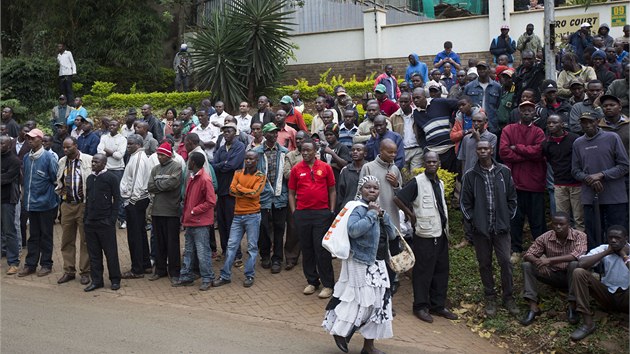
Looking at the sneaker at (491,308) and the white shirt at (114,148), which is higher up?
the white shirt at (114,148)

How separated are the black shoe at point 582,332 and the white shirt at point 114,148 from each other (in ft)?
27.2

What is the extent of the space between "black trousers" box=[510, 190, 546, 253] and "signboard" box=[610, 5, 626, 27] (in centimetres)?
1010

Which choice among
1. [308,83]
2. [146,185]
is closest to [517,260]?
[146,185]

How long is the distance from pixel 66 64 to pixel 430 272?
619 inches

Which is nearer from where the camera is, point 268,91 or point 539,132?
point 539,132

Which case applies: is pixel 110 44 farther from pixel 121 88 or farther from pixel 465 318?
pixel 465 318

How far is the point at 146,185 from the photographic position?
10438 millimetres

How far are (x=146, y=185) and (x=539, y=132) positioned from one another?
18.8 feet

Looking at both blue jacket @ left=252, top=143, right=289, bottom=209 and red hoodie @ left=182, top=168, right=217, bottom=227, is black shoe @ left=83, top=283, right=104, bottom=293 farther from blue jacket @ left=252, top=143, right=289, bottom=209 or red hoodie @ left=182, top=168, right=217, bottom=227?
blue jacket @ left=252, top=143, right=289, bottom=209

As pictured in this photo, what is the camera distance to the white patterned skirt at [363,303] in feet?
23.6

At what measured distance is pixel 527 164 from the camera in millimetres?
9578

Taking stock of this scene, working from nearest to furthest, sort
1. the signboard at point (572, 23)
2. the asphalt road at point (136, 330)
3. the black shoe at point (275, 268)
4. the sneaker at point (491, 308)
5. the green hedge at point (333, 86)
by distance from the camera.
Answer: the asphalt road at point (136, 330) < the sneaker at point (491, 308) < the black shoe at point (275, 268) < the signboard at point (572, 23) < the green hedge at point (333, 86)

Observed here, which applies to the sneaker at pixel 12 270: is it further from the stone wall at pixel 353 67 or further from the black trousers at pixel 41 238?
the stone wall at pixel 353 67

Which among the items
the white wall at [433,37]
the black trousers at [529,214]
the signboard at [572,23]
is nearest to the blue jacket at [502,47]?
the signboard at [572,23]
